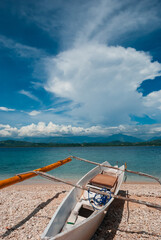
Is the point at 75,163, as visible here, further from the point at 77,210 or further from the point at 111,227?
the point at 77,210

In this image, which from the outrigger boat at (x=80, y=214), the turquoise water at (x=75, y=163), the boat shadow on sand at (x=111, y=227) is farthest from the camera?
the turquoise water at (x=75, y=163)

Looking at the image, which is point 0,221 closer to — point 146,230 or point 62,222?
point 62,222

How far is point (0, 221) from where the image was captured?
6.19 m

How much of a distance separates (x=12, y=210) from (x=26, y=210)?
73cm

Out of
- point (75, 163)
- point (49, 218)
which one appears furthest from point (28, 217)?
point (75, 163)

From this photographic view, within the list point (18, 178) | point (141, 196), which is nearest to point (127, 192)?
point (141, 196)

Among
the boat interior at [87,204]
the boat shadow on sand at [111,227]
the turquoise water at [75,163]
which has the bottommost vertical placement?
the turquoise water at [75,163]

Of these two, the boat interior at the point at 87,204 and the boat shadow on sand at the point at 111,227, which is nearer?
the boat interior at the point at 87,204

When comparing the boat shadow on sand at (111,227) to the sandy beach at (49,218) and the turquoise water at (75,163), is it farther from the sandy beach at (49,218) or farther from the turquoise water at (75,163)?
the turquoise water at (75,163)

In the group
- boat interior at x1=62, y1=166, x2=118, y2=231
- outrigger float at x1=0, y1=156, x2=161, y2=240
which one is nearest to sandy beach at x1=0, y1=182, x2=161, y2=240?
boat interior at x1=62, y1=166, x2=118, y2=231

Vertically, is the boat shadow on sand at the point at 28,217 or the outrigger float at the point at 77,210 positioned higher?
the outrigger float at the point at 77,210

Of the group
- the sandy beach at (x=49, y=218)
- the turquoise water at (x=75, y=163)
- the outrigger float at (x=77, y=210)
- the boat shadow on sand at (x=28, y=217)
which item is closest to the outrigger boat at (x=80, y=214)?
the outrigger float at (x=77, y=210)

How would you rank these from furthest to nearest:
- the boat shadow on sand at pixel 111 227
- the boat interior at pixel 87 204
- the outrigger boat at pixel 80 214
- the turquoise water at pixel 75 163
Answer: the turquoise water at pixel 75 163, the boat shadow on sand at pixel 111 227, the boat interior at pixel 87 204, the outrigger boat at pixel 80 214

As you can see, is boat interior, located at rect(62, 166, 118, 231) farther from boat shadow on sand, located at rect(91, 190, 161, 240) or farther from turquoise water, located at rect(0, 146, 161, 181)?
turquoise water, located at rect(0, 146, 161, 181)
